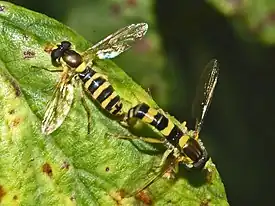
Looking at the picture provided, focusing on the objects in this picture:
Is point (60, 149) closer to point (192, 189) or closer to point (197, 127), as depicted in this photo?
point (192, 189)

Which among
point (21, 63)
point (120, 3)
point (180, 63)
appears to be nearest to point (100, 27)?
point (120, 3)

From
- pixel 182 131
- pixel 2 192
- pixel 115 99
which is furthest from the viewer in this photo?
pixel 182 131

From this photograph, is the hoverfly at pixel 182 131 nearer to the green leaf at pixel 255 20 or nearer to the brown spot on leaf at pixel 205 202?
the brown spot on leaf at pixel 205 202

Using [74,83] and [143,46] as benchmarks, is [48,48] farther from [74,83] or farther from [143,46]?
[143,46]

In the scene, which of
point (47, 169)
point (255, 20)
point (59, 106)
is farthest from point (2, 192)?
point (255, 20)

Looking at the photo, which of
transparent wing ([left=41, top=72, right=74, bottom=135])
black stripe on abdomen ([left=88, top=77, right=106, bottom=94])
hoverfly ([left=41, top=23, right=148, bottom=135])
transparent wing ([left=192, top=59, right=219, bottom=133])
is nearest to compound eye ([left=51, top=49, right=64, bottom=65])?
hoverfly ([left=41, top=23, right=148, bottom=135])

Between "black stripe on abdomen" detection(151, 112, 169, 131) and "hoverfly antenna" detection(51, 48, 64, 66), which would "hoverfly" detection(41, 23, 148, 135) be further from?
"black stripe on abdomen" detection(151, 112, 169, 131)
